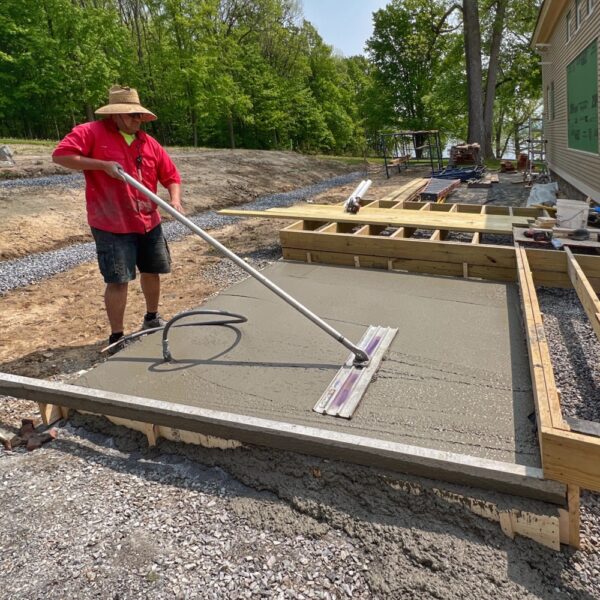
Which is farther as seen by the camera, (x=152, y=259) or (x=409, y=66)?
(x=409, y=66)

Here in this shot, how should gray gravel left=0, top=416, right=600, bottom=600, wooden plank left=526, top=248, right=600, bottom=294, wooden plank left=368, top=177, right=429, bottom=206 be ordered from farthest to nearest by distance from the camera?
wooden plank left=368, top=177, right=429, bottom=206, wooden plank left=526, top=248, right=600, bottom=294, gray gravel left=0, top=416, right=600, bottom=600

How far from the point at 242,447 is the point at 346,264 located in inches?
121

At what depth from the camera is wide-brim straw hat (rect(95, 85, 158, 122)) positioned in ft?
9.67

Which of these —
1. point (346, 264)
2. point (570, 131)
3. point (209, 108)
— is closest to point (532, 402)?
point (346, 264)

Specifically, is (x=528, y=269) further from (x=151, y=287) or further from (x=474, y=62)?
(x=474, y=62)

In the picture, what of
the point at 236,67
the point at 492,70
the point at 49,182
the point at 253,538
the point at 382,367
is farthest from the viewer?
the point at 236,67

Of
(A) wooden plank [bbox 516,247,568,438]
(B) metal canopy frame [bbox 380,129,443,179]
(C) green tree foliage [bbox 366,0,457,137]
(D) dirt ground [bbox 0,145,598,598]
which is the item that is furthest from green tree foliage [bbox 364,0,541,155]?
(A) wooden plank [bbox 516,247,568,438]

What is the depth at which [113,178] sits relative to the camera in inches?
120

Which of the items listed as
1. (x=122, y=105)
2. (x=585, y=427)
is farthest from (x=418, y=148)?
(x=585, y=427)

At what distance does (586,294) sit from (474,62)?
1768cm

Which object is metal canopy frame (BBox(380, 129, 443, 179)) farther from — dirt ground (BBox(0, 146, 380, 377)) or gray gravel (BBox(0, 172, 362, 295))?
gray gravel (BBox(0, 172, 362, 295))

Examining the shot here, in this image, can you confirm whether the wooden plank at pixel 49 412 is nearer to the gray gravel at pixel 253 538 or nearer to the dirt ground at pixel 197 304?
the dirt ground at pixel 197 304

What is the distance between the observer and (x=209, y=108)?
23.6 metres

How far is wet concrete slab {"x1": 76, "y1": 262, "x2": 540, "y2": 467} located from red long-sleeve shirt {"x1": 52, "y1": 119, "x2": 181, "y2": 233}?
912mm
